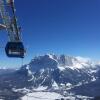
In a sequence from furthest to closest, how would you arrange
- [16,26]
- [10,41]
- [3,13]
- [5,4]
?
[10,41] < [16,26] < [3,13] < [5,4]

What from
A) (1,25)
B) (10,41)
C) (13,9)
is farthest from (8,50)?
(13,9)

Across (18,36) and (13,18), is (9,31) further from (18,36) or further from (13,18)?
(13,18)

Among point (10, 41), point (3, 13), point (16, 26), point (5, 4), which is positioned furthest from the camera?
point (10, 41)

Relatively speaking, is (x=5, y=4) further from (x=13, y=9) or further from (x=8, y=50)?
(x=8, y=50)

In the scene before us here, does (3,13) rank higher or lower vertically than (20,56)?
higher

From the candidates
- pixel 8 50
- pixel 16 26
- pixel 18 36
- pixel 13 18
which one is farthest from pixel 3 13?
pixel 8 50

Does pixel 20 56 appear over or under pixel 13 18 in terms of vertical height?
under

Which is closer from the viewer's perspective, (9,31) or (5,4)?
(5,4)

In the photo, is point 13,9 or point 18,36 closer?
point 13,9
